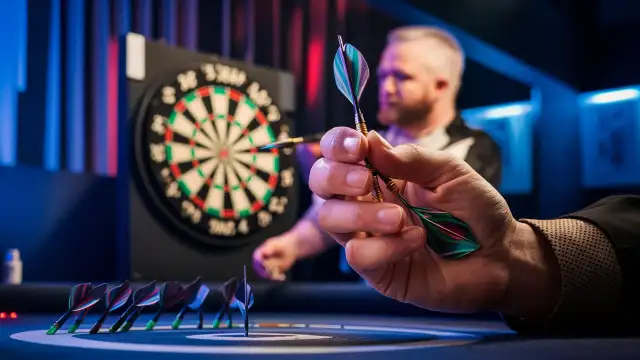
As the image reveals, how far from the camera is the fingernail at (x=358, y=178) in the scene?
72 cm

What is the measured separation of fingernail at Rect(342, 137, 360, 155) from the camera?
0.69 meters

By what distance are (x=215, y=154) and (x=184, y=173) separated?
0.14m

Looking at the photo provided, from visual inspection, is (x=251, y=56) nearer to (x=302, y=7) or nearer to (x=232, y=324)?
(x=302, y=7)

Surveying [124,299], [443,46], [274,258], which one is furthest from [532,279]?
[443,46]

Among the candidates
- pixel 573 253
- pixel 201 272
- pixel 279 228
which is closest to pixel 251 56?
pixel 279 228

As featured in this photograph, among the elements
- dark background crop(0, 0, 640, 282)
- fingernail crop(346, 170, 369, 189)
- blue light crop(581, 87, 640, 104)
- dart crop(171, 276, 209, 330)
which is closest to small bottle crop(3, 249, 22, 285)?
dark background crop(0, 0, 640, 282)

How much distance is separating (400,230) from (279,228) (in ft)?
5.80

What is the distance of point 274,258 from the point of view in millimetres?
2326

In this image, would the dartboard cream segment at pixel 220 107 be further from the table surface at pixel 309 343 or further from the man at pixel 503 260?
the man at pixel 503 260

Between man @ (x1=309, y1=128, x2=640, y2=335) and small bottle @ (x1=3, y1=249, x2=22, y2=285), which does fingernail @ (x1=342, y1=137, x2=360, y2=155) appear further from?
small bottle @ (x1=3, y1=249, x2=22, y2=285)

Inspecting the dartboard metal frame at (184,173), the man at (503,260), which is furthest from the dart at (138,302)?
the dartboard metal frame at (184,173)

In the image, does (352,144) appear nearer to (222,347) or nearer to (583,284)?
(222,347)

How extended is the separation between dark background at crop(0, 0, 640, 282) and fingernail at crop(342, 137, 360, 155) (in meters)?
1.62

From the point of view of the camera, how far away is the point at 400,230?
29.4 inches
